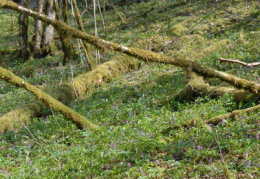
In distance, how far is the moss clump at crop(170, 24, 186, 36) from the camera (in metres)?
16.6

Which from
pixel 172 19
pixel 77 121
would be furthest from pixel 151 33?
pixel 77 121

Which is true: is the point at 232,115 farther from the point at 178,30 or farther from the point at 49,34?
the point at 49,34

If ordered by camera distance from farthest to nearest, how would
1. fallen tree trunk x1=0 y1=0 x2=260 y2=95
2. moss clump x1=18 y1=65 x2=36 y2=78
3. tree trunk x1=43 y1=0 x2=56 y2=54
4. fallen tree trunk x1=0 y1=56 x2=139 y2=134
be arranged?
tree trunk x1=43 y1=0 x2=56 y2=54, moss clump x1=18 y1=65 x2=36 y2=78, fallen tree trunk x1=0 y1=56 x2=139 y2=134, fallen tree trunk x1=0 y1=0 x2=260 y2=95

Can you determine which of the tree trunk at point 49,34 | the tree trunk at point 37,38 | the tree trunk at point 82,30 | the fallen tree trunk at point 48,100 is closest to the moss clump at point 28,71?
the tree trunk at point 37,38

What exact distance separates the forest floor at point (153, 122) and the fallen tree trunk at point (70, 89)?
0.35 metres

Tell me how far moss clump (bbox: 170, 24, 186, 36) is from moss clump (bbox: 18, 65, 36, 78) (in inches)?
301

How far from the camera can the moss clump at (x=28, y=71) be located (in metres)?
16.9

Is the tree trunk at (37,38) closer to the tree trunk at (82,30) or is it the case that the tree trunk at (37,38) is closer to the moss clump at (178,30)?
the tree trunk at (82,30)

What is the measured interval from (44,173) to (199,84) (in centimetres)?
490

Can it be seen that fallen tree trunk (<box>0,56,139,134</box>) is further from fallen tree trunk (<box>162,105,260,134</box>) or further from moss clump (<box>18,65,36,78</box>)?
moss clump (<box>18,65,36,78</box>)

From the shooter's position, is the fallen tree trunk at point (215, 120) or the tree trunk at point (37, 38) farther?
the tree trunk at point (37, 38)

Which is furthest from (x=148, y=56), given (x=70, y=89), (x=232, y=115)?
(x=70, y=89)

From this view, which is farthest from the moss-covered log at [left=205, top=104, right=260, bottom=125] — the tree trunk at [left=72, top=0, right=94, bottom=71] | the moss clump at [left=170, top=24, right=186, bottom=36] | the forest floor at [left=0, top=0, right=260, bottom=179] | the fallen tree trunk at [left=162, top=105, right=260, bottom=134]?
the moss clump at [left=170, top=24, right=186, bottom=36]

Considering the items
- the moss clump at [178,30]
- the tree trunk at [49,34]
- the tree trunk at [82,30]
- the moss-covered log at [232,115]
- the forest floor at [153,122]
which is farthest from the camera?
the tree trunk at [49,34]
